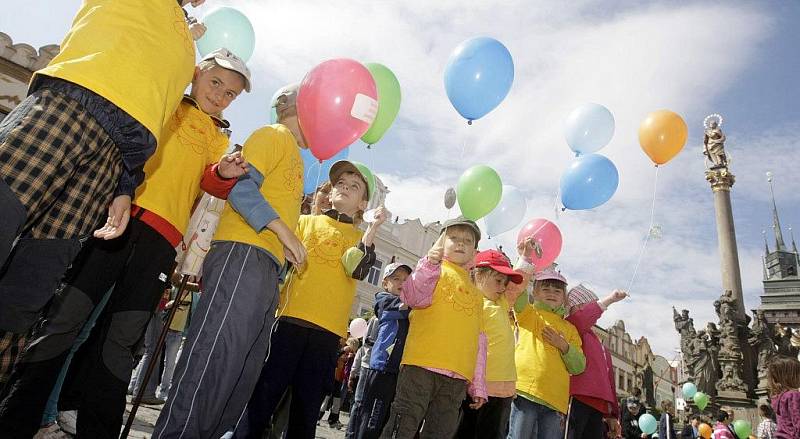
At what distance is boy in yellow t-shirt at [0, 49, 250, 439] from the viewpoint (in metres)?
1.78

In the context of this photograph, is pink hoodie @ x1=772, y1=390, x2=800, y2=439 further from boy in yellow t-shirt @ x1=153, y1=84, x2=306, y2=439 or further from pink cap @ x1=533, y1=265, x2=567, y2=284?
boy in yellow t-shirt @ x1=153, y1=84, x2=306, y2=439

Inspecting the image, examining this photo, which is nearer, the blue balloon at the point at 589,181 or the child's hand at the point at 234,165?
the child's hand at the point at 234,165

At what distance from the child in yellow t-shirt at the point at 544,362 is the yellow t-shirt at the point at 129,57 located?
307cm

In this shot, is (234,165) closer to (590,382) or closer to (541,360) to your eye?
(541,360)

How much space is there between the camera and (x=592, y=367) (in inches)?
169

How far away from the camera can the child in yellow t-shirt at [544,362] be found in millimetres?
3639

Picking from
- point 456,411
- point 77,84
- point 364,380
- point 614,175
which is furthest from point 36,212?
point 614,175

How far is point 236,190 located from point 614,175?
484 centimetres

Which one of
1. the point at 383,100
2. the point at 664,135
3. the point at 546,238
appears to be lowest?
the point at 546,238

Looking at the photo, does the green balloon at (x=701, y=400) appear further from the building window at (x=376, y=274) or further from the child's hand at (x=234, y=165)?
the building window at (x=376, y=274)

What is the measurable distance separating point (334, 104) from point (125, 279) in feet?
5.26

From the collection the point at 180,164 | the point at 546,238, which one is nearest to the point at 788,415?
the point at 546,238

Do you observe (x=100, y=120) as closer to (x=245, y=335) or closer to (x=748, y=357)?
(x=245, y=335)

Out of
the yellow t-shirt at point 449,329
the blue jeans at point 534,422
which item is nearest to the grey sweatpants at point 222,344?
the yellow t-shirt at point 449,329
